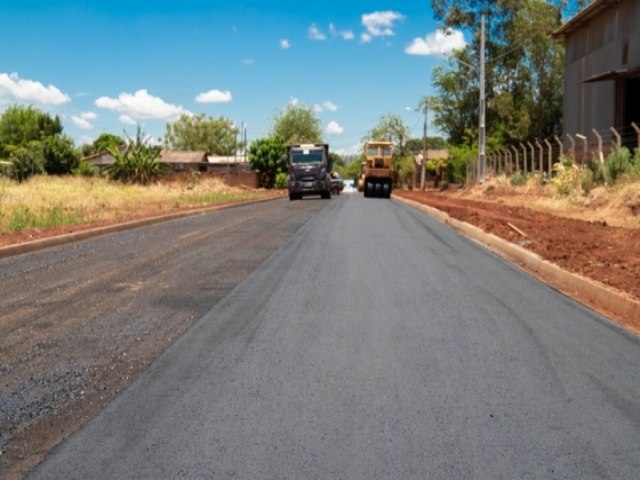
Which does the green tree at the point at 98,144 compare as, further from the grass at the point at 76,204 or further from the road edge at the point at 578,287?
the road edge at the point at 578,287

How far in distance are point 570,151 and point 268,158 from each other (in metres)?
49.5

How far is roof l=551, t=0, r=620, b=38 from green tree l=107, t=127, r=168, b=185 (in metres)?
26.2

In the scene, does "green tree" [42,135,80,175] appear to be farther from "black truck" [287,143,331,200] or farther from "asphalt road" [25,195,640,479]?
"asphalt road" [25,195,640,479]

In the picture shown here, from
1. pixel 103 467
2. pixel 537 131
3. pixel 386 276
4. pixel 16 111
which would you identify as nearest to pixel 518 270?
pixel 386 276

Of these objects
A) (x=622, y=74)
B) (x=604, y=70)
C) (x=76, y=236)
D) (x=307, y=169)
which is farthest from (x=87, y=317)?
(x=307, y=169)

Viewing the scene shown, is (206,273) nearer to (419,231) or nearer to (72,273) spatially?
(72,273)

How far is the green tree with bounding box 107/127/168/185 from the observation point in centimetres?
4606

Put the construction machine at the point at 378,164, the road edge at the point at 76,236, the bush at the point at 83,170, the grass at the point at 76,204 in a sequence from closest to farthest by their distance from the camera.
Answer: the road edge at the point at 76,236
the grass at the point at 76,204
the construction machine at the point at 378,164
the bush at the point at 83,170

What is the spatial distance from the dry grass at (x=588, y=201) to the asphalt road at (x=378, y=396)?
10.9 m

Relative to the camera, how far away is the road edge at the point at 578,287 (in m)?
7.66

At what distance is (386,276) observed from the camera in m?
10.2

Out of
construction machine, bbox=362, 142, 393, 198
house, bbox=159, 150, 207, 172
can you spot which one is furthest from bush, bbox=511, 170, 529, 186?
house, bbox=159, 150, 207, 172

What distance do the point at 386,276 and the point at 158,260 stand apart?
431 centimetres

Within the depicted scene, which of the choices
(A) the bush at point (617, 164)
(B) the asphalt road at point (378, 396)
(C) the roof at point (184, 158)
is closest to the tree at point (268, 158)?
(C) the roof at point (184, 158)
